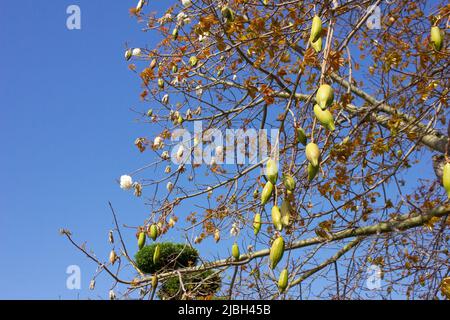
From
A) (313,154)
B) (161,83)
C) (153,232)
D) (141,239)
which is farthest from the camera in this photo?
(161,83)

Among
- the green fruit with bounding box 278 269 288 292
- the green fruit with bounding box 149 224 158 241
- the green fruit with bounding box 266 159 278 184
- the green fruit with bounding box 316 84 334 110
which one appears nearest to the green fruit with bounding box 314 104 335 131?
the green fruit with bounding box 316 84 334 110

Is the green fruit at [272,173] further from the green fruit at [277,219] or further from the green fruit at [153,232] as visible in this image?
the green fruit at [153,232]

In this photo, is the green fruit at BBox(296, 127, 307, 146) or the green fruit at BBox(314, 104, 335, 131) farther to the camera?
the green fruit at BBox(296, 127, 307, 146)

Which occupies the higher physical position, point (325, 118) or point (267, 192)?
point (325, 118)

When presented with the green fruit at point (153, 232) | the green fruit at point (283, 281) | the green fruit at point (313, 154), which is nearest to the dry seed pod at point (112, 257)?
the green fruit at point (153, 232)

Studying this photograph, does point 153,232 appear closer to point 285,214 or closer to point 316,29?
point 285,214

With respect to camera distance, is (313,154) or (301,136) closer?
(313,154)

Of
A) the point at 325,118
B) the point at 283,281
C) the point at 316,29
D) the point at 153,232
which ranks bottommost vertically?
the point at 283,281

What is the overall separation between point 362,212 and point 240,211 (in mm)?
810

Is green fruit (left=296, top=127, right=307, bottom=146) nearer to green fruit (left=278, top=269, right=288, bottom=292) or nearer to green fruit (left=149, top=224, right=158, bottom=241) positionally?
green fruit (left=278, top=269, right=288, bottom=292)

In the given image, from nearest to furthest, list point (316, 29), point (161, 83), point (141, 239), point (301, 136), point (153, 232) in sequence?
point (316, 29), point (301, 136), point (141, 239), point (153, 232), point (161, 83)

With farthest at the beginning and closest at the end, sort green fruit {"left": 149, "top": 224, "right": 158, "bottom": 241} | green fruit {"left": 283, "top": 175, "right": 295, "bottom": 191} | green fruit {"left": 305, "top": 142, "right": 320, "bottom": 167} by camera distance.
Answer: green fruit {"left": 149, "top": 224, "right": 158, "bottom": 241} < green fruit {"left": 283, "top": 175, "right": 295, "bottom": 191} < green fruit {"left": 305, "top": 142, "right": 320, "bottom": 167}

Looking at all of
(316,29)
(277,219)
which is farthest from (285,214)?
(316,29)
